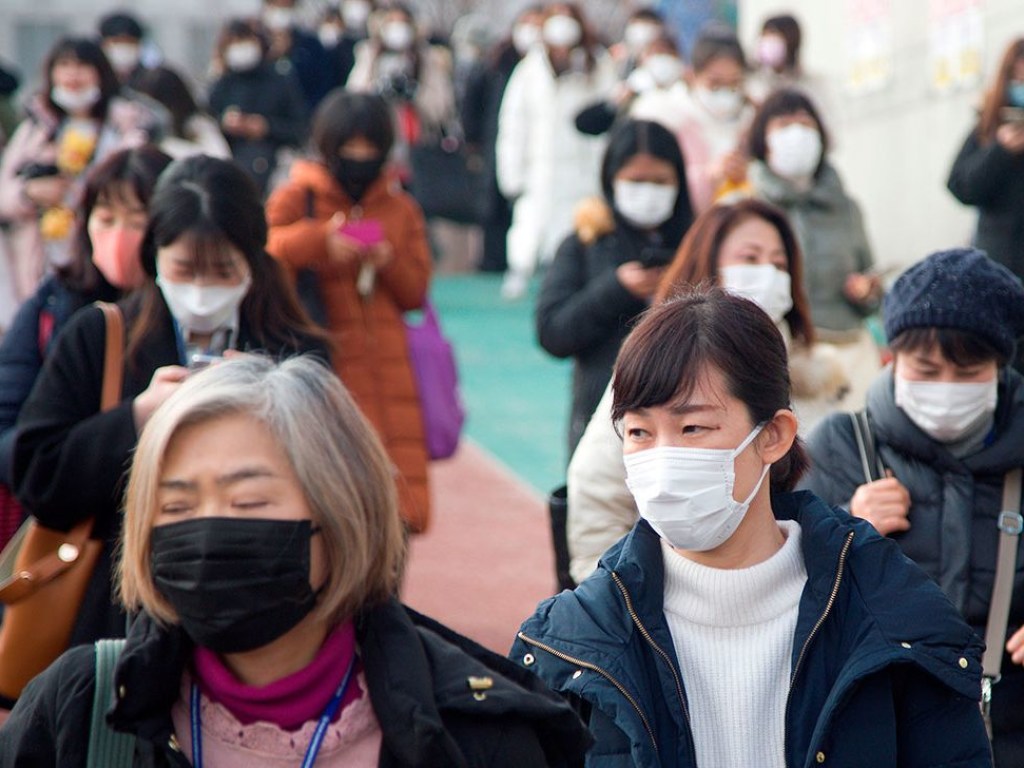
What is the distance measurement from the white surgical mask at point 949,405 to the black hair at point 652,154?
261cm

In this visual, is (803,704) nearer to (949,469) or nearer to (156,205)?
(949,469)

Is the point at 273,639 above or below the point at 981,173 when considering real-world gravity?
below

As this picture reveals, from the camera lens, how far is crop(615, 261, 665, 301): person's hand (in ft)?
20.2

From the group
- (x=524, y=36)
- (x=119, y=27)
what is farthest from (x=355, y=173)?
(x=524, y=36)

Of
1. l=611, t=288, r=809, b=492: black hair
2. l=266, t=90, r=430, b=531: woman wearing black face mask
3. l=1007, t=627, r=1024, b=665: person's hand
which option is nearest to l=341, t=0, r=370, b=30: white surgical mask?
l=266, t=90, r=430, b=531: woman wearing black face mask

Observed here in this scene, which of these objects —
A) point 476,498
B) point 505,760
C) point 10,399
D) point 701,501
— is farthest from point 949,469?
point 476,498

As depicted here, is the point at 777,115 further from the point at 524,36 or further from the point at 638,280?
the point at 524,36

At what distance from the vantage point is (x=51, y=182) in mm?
7645

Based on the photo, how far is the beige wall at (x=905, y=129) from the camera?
13.3 m

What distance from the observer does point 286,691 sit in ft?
8.67

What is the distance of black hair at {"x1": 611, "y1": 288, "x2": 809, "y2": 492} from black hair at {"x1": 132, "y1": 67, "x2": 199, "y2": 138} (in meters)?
5.89

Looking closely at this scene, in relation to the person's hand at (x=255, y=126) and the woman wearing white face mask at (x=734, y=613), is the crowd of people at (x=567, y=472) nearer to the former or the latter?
the woman wearing white face mask at (x=734, y=613)

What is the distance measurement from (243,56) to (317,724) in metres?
10.7

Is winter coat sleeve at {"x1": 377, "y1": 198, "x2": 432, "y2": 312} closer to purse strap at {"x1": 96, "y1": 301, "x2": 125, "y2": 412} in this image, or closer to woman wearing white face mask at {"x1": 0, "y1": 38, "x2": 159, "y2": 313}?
woman wearing white face mask at {"x1": 0, "y1": 38, "x2": 159, "y2": 313}
